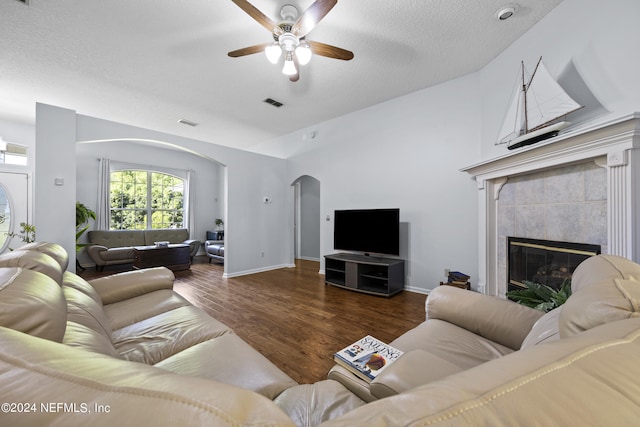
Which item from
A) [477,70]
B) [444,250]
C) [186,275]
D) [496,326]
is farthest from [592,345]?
[186,275]

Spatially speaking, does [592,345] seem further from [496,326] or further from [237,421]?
[496,326]

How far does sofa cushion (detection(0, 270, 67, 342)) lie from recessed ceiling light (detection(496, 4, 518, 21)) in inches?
138

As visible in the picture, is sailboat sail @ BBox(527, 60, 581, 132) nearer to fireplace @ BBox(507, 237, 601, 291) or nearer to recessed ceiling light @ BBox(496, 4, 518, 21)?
recessed ceiling light @ BBox(496, 4, 518, 21)

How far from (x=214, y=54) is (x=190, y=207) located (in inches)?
195

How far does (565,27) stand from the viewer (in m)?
2.10

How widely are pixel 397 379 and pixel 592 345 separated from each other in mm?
529

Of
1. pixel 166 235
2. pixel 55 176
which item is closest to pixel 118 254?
pixel 166 235

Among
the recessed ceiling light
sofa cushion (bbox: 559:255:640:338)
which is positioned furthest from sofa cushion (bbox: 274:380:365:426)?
the recessed ceiling light

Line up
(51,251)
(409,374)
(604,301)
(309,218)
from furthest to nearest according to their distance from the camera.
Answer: (309,218) → (51,251) → (409,374) → (604,301)

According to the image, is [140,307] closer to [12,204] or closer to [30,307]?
[30,307]

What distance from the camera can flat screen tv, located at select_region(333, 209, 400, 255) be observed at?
3572 millimetres

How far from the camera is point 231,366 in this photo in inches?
43.5

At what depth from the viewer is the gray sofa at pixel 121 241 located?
4883mm

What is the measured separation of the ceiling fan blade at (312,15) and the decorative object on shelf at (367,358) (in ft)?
6.95
